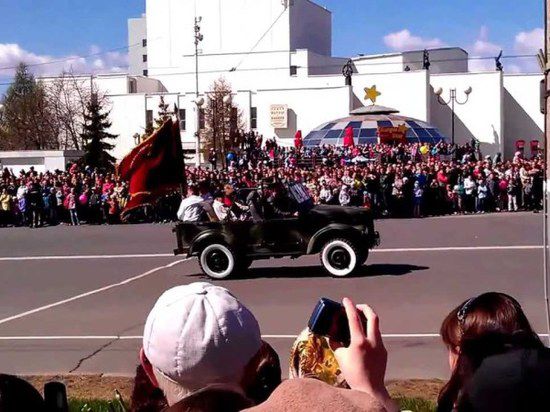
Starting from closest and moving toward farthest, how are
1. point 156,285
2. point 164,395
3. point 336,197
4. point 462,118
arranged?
1. point 164,395
2. point 156,285
3. point 336,197
4. point 462,118

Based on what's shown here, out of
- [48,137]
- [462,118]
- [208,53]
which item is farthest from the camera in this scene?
[208,53]

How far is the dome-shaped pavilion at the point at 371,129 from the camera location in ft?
190

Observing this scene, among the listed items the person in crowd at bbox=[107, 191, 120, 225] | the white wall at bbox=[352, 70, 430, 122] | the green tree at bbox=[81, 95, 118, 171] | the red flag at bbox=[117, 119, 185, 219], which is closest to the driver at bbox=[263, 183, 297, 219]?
the red flag at bbox=[117, 119, 185, 219]

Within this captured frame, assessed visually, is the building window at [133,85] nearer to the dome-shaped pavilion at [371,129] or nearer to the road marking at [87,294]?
the dome-shaped pavilion at [371,129]

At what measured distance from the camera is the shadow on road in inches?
630

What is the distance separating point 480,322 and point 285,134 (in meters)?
70.4

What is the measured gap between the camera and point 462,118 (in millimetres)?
71500

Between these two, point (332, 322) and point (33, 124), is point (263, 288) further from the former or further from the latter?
point (33, 124)

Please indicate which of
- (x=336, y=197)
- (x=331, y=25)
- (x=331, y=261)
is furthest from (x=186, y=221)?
(x=331, y=25)

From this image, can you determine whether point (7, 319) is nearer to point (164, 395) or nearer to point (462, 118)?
point (164, 395)

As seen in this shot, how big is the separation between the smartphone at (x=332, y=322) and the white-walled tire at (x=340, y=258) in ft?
41.9

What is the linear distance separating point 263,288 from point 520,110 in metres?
63.4

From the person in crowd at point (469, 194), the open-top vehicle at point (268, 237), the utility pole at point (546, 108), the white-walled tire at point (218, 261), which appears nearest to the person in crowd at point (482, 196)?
the person in crowd at point (469, 194)

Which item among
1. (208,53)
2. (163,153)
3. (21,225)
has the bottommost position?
(21,225)
